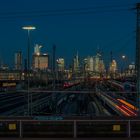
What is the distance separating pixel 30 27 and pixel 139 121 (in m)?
24.8

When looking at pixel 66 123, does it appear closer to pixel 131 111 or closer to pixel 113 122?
pixel 113 122

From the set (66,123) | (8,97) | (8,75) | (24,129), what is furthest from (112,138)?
(8,75)

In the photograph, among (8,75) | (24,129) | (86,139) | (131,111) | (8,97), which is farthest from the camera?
(8,75)

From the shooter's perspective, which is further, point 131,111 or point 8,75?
point 8,75

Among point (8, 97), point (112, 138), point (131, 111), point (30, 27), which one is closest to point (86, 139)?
point (112, 138)

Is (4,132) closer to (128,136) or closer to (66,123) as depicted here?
(66,123)

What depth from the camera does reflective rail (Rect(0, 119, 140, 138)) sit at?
21.2 m

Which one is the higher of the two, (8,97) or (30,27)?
(30,27)

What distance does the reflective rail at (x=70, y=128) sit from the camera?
2116cm

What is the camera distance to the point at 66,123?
21375 mm

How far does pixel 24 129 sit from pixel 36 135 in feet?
1.95

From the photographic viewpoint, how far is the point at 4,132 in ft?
70.6

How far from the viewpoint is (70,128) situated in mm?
21406

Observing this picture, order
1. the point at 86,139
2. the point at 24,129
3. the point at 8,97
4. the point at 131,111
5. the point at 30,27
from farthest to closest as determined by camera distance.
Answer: the point at 8,97 → the point at 30,27 → the point at 131,111 → the point at 24,129 → the point at 86,139
